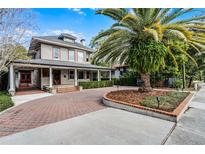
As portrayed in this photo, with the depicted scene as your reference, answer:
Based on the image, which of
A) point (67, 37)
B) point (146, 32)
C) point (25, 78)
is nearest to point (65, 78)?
point (67, 37)

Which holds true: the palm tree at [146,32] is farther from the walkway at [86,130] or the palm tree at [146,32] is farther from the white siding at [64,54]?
the white siding at [64,54]

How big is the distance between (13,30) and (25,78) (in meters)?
12.9

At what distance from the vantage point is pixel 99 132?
13.0 ft

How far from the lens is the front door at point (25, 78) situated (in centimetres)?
1912

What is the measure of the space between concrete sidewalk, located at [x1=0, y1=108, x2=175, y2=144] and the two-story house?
31.5ft

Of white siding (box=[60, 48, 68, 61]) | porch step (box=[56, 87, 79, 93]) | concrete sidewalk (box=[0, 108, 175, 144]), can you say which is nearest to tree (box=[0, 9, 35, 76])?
porch step (box=[56, 87, 79, 93])

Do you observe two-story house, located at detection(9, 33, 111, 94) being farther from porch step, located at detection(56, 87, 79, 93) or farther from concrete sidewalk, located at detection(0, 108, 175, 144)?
concrete sidewalk, located at detection(0, 108, 175, 144)

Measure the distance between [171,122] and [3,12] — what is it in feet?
35.5

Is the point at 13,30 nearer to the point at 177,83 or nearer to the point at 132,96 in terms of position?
the point at 132,96

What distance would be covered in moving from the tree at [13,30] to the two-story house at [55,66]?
11.3ft

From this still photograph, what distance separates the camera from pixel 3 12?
7859 mm
